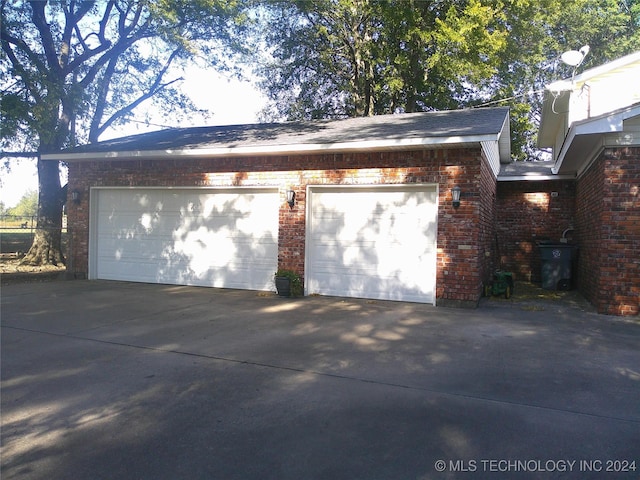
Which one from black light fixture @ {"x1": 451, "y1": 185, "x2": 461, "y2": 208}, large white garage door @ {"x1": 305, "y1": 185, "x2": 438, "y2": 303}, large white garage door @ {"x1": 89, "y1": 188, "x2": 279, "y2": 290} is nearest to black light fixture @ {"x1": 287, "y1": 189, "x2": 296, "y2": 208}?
large white garage door @ {"x1": 305, "y1": 185, "x2": 438, "y2": 303}

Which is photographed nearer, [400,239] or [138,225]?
[400,239]

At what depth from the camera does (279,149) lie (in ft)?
32.6

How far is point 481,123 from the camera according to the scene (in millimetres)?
9570

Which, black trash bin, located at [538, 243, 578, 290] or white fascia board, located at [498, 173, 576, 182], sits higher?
white fascia board, located at [498, 173, 576, 182]

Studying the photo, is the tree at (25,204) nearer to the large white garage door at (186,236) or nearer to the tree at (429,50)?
the tree at (429,50)

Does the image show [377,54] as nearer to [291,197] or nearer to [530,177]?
[530,177]

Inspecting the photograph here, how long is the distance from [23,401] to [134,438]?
4.70 feet

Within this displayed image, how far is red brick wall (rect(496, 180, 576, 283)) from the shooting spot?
529 inches

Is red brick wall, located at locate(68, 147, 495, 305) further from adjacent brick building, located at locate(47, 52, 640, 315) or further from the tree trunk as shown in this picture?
the tree trunk

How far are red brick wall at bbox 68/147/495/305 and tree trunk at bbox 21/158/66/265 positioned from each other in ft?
12.2

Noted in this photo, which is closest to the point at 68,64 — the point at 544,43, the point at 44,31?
the point at 44,31

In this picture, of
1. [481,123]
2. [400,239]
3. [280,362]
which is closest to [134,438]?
[280,362]

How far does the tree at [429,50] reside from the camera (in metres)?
18.0

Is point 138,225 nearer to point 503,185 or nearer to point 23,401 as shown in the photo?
point 23,401
